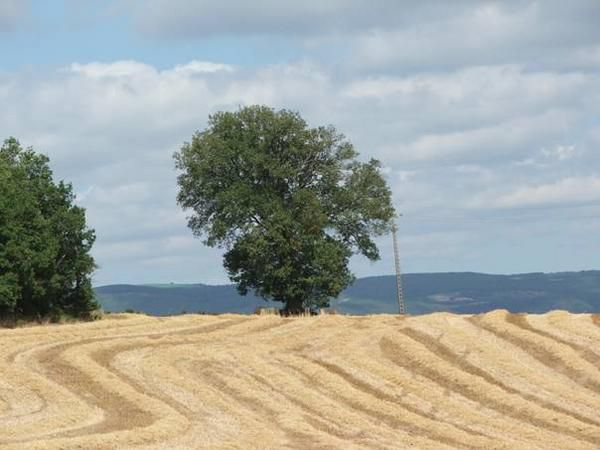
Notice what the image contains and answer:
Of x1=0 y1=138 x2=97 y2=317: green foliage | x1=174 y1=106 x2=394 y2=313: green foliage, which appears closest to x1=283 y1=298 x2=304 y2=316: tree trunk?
x1=174 y1=106 x2=394 y2=313: green foliage

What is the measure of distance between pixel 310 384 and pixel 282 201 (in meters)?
44.7

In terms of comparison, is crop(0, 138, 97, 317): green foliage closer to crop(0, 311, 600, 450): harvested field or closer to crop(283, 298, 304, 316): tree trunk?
crop(0, 311, 600, 450): harvested field

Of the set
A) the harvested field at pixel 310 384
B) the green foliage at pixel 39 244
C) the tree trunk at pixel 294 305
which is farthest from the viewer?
the tree trunk at pixel 294 305

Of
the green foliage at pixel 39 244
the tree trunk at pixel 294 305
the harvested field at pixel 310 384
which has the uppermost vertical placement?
the green foliage at pixel 39 244

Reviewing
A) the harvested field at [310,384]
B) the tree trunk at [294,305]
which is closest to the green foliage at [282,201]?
the tree trunk at [294,305]

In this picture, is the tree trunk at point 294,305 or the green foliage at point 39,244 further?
the tree trunk at point 294,305

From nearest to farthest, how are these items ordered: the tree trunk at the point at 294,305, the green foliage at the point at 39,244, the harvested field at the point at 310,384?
the harvested field at the point at 310,384 < the green foliage at the point at 39,244 < the tree trunk at the point at 294,305

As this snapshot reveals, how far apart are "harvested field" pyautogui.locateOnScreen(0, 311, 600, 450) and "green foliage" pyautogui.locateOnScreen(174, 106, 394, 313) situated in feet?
62.3

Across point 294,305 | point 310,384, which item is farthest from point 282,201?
point 310,384

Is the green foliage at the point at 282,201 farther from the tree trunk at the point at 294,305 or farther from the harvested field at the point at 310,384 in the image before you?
the harvested field at the point at 310,384

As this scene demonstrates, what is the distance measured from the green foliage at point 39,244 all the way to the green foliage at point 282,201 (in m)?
12.7

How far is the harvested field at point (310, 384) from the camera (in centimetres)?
4375

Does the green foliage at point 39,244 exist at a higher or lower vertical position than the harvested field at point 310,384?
higher

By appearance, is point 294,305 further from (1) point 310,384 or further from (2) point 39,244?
(1) point 310,384
